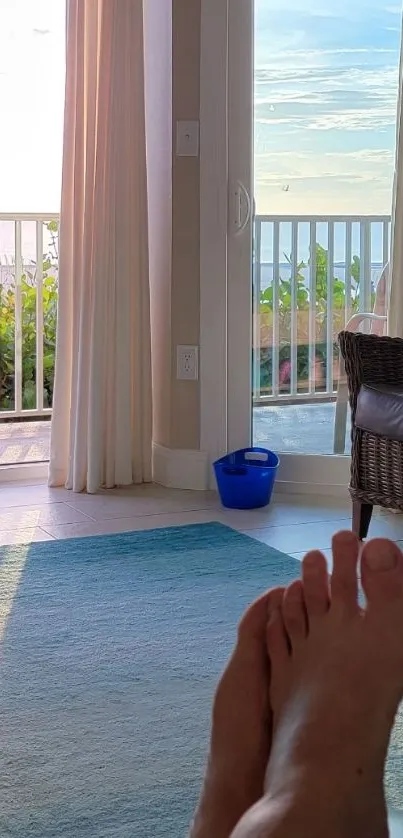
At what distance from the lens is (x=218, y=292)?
13.6 ft

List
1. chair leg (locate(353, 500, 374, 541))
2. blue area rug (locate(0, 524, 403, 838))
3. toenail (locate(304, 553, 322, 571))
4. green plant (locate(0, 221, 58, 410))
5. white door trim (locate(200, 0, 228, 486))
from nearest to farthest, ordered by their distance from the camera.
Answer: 1. toenail (locate(304, 553, 322, 571))
2. blue area rug (locate(0, 524, 403, 838))
3. chair leg (locate(353, 500, 374, 541))
4. white door trim (locate(200, 0, 228, 486))
5. green plant (locate(0, 221, 58, 410))

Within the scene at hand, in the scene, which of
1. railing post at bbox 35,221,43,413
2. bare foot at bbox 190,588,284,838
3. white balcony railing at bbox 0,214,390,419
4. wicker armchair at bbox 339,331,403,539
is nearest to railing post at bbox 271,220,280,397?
white balcony railing at bbox 0,214,390,419

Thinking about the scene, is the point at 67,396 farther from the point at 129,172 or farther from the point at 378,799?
the point at 378,799

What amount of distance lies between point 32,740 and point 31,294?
3761mm

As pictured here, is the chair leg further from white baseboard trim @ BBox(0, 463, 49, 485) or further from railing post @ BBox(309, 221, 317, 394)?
white baseboard trim @ BBox(0, 463, 49, 485)

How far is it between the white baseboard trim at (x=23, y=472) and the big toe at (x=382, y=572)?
3.28 meters

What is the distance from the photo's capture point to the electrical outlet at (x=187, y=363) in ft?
13.8

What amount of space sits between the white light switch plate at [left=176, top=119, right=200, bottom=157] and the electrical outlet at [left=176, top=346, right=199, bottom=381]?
0.72 meters

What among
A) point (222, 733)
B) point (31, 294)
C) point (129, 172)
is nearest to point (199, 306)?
point (129, 172)

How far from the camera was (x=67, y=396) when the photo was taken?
4.28 metres

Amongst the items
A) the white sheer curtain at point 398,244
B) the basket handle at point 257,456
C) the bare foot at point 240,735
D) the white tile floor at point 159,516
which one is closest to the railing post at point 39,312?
the white tile floor at point 159,516

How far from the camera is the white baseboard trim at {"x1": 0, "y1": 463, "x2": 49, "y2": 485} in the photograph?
4.41m

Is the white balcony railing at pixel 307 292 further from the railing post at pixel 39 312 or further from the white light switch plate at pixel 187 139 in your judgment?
the railing post at pixel 39 312

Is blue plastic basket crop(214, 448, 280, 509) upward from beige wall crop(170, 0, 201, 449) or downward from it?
downward
